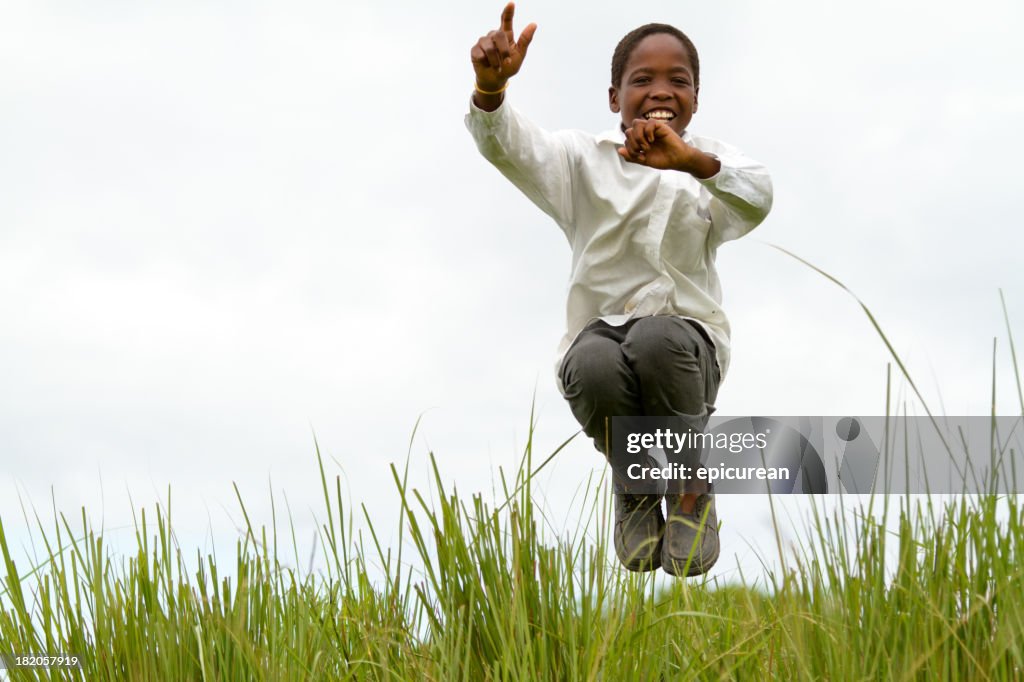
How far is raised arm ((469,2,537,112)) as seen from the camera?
350cm

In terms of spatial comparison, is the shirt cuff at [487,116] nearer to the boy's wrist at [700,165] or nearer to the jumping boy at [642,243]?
the jumping boy at [642,243]

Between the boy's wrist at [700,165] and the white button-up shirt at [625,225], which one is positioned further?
the white button-up shirt at [625,225]

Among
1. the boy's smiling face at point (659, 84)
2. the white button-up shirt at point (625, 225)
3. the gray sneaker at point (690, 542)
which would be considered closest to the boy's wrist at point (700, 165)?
the white button-up shirt at point (625, 225)

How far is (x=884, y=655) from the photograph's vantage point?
2271 mm

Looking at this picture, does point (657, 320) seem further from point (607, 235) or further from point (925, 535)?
point (925, 535)

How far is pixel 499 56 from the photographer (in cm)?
354

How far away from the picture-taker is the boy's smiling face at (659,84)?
4.06m

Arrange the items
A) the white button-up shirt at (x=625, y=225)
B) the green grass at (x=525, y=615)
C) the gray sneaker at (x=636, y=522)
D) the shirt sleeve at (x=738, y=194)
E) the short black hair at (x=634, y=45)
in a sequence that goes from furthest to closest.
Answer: the short black hair at (x=634, y=45)
the white button-up shirt at (x=625, y=225)
the gray sneaker at (x=636, y=522)
the shirt sleeve at (x=738, y=194)
the green grass at (x=525, y=615)

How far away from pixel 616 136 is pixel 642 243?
0.47m

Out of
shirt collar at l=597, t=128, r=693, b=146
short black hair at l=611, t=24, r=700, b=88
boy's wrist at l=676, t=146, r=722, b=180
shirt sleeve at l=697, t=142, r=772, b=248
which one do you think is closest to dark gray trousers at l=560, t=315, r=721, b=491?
shirt sleeve at l=697, t=142, r=772, b=248

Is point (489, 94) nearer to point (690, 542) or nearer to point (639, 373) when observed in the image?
point (639, 373)

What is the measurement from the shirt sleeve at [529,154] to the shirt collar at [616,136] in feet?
0.47

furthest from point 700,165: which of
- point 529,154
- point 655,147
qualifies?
point 529,154

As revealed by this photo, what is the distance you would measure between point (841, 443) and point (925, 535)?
0.97m
